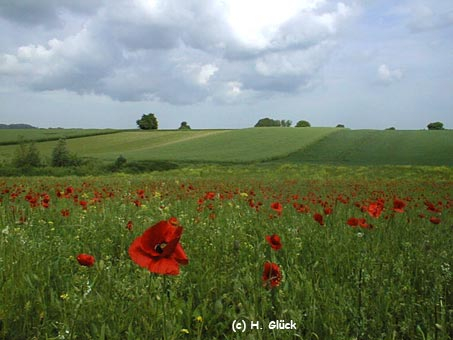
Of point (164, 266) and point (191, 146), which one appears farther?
point (191, 146)

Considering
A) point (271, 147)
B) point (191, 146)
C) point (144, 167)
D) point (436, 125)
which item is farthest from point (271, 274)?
point (436, 125)

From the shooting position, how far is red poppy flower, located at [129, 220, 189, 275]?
135cm

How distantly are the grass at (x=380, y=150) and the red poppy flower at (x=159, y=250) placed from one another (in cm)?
3748

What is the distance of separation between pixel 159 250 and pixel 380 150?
4739cm

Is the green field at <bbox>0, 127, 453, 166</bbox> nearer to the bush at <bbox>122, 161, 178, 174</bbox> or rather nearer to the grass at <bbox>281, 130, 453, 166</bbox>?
the grass at <bbox>281, 130, 453, 166</bbox>

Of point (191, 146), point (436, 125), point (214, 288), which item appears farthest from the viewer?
point (436, 125)

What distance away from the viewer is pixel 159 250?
143 cm

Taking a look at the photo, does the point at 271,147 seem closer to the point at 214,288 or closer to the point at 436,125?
the point at 214,288

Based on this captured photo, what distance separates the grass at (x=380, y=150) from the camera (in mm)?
39312

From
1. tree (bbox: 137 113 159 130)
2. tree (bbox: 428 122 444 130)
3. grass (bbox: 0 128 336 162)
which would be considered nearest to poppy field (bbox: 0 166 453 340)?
grass (bbox: 0 128 336 162)

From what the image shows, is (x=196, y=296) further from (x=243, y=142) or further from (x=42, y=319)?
(x=243, y=142)

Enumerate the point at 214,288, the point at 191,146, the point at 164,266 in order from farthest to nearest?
the point at 191,146
the point at 214,288
the point at 164,266

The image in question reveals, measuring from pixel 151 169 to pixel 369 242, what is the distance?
95.8 ft

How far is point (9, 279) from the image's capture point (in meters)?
2.67
